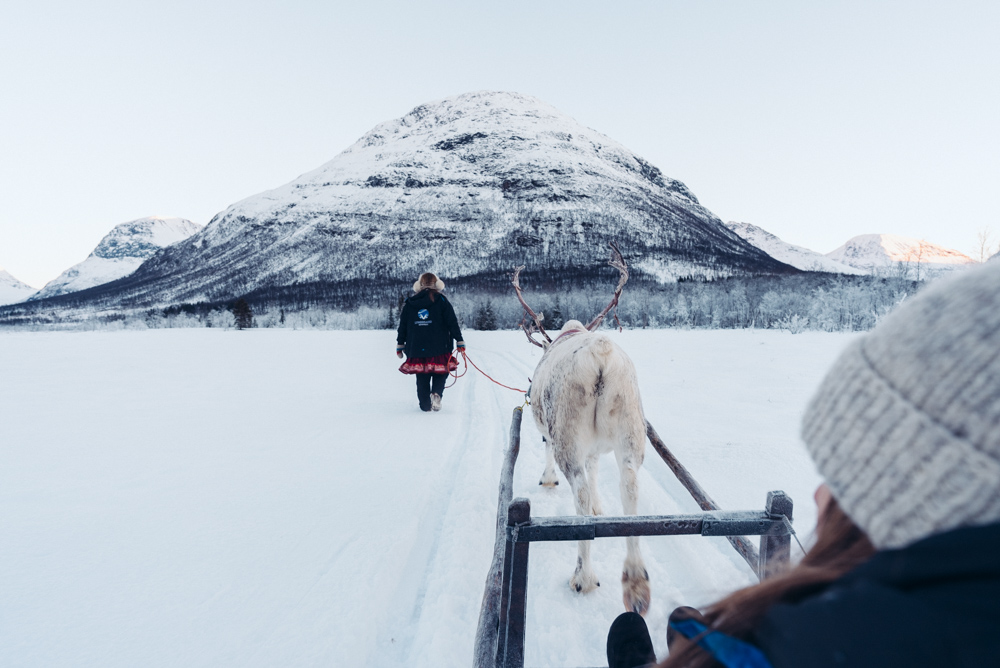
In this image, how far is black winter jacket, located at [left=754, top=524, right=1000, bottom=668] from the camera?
408 mm

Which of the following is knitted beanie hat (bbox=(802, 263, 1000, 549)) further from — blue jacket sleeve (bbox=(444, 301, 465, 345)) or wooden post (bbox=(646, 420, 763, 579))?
blue jacket sleeve (bbox=(444, 301, 465, 345))

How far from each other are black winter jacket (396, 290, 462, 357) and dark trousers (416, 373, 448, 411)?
35 centimetres

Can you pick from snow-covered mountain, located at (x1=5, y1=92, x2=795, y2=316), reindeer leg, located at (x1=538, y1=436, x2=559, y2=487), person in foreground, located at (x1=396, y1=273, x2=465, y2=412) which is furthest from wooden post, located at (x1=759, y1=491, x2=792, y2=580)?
snow-covered mountain, located at (x1=5, y1=92, x2=795, y2=316)

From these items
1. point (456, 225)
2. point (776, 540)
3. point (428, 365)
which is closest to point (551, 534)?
point (776, 540)

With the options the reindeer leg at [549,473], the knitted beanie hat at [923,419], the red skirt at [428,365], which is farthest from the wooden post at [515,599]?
the red skirt at [428,365]

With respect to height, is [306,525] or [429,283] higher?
[429,283]

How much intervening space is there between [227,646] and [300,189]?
157m

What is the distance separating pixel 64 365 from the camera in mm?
10719

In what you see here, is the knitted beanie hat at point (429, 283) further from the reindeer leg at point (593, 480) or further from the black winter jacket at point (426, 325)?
the reindeer leg at point (593, 480)

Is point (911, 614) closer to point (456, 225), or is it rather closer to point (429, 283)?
point (429, 283)

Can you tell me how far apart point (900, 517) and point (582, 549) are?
7.27 feet

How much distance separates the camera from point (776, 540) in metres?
1.84

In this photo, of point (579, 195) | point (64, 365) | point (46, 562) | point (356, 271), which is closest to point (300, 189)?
point (356, 271)

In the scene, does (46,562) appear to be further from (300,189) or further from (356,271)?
(300,189)
